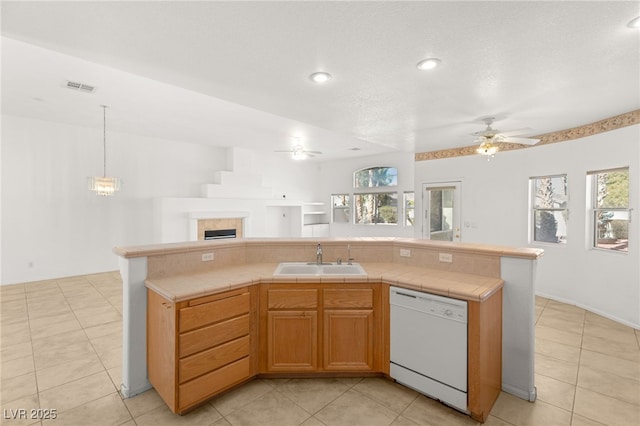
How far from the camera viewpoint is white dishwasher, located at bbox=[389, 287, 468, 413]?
80.1 inches

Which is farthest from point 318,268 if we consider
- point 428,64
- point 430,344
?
point 428,64

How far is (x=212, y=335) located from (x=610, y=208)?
5222mm

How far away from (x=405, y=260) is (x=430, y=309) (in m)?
0.86

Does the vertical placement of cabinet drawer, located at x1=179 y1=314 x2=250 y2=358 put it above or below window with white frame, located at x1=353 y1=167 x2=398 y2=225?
below

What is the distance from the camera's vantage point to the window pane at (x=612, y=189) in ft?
12.9

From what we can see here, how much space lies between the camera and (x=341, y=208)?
9.62 meters

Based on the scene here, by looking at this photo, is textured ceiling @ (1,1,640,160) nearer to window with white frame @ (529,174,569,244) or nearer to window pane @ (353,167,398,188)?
window with white frame @ (529,174,569,244)

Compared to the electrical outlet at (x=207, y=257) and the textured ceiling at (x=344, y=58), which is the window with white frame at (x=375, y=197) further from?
the electrical outlet at (x=207, y=257)

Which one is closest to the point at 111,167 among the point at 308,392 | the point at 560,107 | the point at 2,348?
the point at 2,348

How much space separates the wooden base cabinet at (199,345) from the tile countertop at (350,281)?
66 mm

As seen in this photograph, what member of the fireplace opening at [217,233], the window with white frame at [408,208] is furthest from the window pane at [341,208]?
the fireplace opening at [217,233]

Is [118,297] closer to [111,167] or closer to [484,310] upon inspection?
[111,167]

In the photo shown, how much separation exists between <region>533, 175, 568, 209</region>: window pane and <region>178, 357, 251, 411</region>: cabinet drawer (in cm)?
528

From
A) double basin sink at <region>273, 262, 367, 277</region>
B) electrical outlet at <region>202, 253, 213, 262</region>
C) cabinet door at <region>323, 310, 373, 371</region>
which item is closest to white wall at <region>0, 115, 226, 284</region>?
electrical outlet at <region>202, 253, 213, 262</region>
